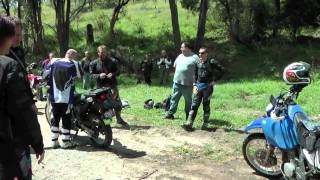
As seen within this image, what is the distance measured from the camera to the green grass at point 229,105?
39.2 ft

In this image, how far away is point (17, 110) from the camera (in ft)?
12.4

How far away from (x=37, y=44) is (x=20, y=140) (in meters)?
33.1

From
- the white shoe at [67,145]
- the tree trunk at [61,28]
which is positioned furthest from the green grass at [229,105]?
the tree trunk at [61,28]

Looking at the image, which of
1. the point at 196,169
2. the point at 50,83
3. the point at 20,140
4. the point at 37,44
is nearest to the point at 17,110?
the point at 20,140

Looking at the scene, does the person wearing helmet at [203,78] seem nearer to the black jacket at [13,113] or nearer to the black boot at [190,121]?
the black boot at [190,121]

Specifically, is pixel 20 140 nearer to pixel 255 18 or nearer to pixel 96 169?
pixel 96 169

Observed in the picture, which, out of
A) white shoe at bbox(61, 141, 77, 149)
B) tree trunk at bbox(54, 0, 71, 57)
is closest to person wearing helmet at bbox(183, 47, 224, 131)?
white shoe at bbox(61, 141, 77, 149)

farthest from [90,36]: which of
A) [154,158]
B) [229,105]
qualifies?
[154,158]

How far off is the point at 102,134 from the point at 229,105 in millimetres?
7078

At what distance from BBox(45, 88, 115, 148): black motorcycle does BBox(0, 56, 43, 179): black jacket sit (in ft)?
16.4

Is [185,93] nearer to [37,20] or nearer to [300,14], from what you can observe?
[300,14]

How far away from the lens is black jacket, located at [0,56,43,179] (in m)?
3.75

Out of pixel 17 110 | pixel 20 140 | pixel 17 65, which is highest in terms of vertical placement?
pixel 17 65

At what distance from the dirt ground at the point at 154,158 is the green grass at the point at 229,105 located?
107cm
